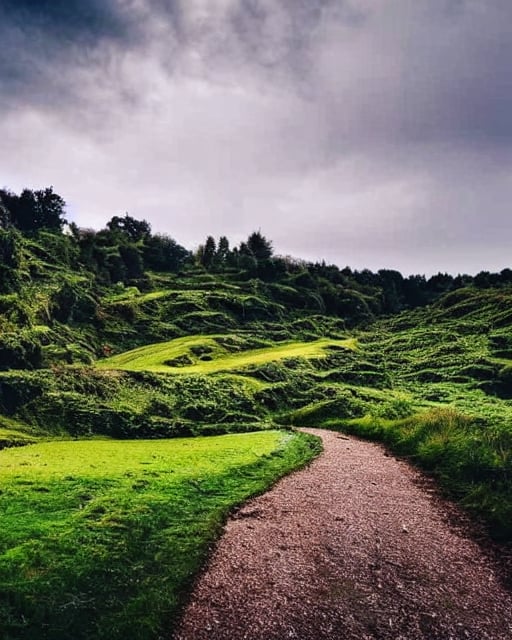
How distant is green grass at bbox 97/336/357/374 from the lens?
67.1 m

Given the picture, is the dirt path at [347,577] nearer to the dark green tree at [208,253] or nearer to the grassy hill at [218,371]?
the grassy hill at [218,371]

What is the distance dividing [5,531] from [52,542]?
1971 millimetres

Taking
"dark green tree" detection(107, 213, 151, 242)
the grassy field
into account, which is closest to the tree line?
"dark green tree" detection(107, 213, 151, 242)

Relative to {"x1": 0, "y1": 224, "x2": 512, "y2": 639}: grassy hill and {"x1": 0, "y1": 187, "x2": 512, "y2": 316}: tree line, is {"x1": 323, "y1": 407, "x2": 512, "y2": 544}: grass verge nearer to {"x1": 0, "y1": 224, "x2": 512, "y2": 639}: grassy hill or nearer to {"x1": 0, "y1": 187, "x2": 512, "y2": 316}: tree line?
{"x1": 0, "y1": 224, "x2": 512, "y2": 639}: grassy hill

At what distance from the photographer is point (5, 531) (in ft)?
49.2

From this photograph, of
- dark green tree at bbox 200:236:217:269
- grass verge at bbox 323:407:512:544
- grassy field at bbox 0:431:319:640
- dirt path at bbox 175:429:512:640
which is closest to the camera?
dirt path at bbox 175:429:512:640

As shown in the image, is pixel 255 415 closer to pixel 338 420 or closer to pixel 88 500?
pixel 338 420

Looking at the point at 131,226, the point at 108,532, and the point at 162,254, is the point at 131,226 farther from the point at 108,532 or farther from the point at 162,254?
the point at 108,532

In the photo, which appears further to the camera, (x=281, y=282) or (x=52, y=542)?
(x=281, y=282)

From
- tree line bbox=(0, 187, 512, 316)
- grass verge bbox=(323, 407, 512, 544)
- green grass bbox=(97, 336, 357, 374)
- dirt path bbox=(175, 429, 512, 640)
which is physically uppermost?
tree line bbox=(0, 187, 512, 316)

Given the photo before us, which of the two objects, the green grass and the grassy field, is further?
the green grass

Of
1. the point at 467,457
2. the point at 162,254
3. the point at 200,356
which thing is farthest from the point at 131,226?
the point at 467,457

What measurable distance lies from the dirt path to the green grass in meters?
43.5

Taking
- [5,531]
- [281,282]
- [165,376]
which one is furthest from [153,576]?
[281,282]
